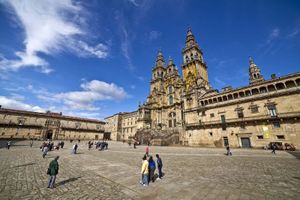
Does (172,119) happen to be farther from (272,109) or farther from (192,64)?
(272,109)

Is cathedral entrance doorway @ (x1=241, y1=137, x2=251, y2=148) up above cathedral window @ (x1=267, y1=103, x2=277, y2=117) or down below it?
below

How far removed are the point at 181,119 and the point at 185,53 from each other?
2507cm

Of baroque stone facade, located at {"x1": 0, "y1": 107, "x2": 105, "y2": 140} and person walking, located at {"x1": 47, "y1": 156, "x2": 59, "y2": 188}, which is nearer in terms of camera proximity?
person walking, located at {"x1": 47, "y1": 156, "x2": 59, "y2": 188}

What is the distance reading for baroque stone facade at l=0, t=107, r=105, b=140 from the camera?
1709 inches

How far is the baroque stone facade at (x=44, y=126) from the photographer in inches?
1709

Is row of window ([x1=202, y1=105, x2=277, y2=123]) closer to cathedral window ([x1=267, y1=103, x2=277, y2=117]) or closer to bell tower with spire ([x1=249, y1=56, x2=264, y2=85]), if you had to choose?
cathedral window ([x1=267, y1=103, x2=277, y2=117])

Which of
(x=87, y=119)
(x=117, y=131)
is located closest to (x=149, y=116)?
(x=117, y=131)

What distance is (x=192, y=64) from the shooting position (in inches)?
1898

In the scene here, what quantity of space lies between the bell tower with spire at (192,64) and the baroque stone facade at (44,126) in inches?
1813

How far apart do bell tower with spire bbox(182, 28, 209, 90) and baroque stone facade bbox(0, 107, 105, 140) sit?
151 ft

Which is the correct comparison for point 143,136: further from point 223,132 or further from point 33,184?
point 33,184

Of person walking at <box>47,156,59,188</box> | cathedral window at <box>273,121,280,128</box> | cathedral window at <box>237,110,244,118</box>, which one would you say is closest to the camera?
person walking at <box>47,156,59,188</box>

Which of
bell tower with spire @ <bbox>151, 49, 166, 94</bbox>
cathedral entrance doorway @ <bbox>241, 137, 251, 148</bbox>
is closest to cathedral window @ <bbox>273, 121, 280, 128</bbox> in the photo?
cathedral entrance doorway @ <bbox>241, 137, 251, 148</bbox>

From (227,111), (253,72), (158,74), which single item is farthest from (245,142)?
(158,74)
